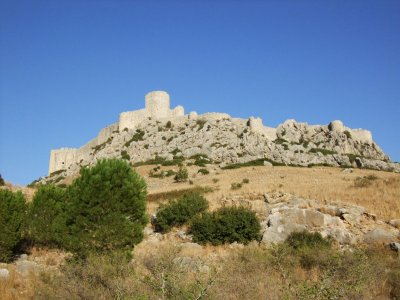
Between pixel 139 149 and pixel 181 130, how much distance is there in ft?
28.4

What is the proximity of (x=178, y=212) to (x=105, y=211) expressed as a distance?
660 cm

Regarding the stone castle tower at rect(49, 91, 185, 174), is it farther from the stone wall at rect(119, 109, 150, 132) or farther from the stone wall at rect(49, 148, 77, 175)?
the stone wall at rect(49, 148, 77, 175)

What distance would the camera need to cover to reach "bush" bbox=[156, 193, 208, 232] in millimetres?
16594

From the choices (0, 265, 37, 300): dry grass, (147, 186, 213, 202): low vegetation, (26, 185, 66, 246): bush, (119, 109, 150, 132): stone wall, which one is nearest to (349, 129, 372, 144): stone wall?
(119, 109, 150, 132): stone wall

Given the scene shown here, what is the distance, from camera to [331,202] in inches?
661

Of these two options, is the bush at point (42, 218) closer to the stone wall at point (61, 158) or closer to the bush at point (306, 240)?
the bush at point (306, 240)

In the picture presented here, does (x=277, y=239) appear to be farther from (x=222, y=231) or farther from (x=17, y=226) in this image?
(x=17, y=226)

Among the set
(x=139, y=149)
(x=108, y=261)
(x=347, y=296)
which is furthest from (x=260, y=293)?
(x=139, y=149)

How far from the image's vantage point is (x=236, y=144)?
2247 inches

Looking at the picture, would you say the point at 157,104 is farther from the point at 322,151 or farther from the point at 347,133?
the point at 347,133

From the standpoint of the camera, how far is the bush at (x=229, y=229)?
1370 centimetres

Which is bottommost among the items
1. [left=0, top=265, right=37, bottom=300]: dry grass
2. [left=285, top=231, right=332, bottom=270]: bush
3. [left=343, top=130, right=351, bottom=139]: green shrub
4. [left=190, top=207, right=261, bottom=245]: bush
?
[left=0, top=265, right=37, bottom=300]: dry grass

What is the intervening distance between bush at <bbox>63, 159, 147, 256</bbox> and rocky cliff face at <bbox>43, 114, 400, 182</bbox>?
35.9 meters

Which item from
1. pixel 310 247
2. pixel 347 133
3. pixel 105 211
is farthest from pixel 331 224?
pixel 347 133
